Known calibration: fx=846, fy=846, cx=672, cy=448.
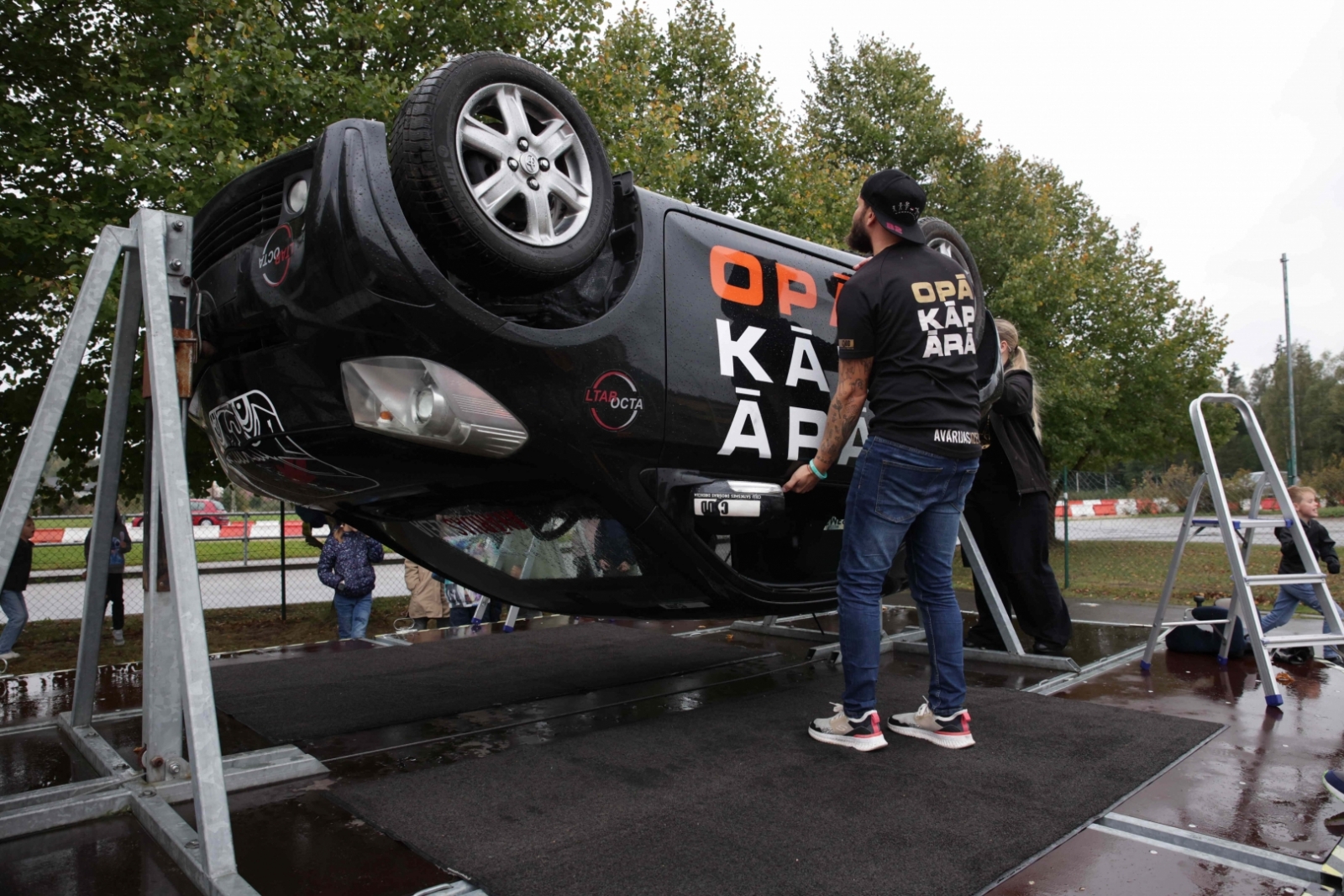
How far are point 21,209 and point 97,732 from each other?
6286 mm

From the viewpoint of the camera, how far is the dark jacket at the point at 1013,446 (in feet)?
15.8

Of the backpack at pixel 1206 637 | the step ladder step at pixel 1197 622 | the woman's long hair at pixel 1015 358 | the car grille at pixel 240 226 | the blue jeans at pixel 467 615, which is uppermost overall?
the car grille at pixel 240 226

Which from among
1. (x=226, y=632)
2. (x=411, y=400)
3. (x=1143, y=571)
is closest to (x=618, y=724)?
(x=411, y=400)

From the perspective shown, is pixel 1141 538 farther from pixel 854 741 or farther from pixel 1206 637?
pixel 854 741

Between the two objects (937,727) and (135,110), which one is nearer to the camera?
(937,727)

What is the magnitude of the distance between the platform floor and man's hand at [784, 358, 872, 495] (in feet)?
3.85

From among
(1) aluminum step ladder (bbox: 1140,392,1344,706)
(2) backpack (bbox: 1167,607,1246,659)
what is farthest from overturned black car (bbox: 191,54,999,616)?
(2) backpack (bbox: 1167,607,1246,659)

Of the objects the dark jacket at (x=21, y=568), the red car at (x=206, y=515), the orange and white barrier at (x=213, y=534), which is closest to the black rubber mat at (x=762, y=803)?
the dark jacket at (x=21, y=568)

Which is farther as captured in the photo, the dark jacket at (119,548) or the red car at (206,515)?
the red car at (206,515)

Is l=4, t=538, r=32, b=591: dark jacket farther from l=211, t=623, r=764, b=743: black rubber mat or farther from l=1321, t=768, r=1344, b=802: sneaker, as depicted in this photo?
l=1321, t=768, r=1344, b=802: sneaker

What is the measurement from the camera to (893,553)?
3.07m

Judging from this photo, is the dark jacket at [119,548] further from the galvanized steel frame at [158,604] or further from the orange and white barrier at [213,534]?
the galvanized steel frame at [158,604]

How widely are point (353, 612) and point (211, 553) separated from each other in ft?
48.7

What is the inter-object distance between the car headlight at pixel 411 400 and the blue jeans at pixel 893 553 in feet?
4.71
